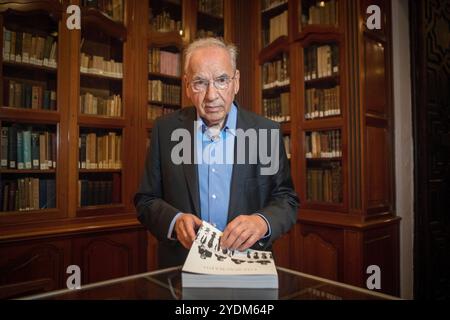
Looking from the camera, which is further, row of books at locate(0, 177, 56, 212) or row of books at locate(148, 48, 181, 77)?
row of books at locate(148, 48, 181, 77)

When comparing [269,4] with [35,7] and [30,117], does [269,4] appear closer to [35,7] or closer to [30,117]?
[35,7]

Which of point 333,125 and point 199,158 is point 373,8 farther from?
point 199,158

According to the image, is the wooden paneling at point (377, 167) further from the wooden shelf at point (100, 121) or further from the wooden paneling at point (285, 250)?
the wooden shelf at point (100, 121)

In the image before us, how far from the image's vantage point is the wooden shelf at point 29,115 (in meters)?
2.25

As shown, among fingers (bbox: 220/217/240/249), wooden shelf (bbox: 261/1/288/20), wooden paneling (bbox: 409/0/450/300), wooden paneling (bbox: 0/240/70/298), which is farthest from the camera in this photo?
wooden shelf (bbox: 261/1/288/20)

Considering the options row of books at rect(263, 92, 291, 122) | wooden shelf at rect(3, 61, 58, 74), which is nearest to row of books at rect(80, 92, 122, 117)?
wooden shelf at rect(3, 61, 58, 74)

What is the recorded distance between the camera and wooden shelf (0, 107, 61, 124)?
2.25 meters

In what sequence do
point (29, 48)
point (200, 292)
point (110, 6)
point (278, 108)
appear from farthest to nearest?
point (278, 108), point (110, 6), point (29, 48), point (200, 292)

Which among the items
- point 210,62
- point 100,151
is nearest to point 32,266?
point 100,151

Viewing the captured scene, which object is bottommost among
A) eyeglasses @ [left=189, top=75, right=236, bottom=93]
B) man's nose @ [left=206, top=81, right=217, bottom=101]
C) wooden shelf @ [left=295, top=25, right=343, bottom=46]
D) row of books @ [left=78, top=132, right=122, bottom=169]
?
row of books @ [left=78, top=132, right=122, bottom=169]

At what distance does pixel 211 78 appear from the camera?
126 centimetres

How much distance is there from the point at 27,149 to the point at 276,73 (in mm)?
2219

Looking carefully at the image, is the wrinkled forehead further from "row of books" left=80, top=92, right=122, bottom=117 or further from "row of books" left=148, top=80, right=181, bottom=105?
"row of books" left=148, top=80, right=181, bottom=105

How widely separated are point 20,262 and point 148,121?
1.40 metres
